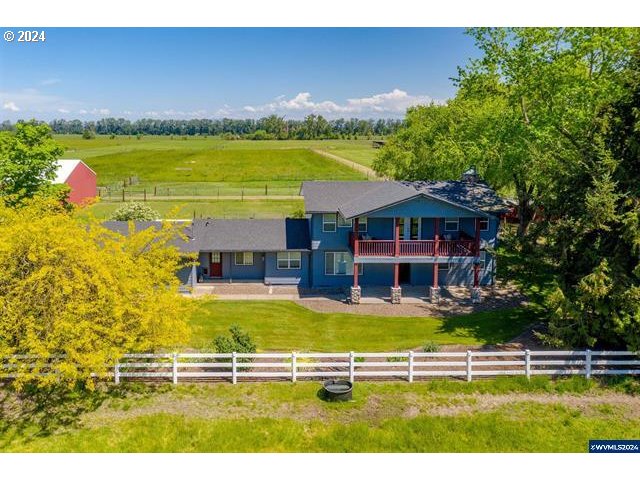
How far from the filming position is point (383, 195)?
30922 mm

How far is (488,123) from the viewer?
114 ft

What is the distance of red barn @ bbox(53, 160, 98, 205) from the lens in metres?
54.0

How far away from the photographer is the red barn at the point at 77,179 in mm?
53969

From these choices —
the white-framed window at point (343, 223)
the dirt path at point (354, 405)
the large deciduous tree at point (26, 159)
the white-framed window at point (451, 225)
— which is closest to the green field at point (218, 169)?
the large deciduous tree at point (26, 159)

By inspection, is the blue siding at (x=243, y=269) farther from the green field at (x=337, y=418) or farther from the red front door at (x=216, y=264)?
the green field at (x=337, y=418)

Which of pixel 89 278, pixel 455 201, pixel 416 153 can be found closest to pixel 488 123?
pixel 455 201

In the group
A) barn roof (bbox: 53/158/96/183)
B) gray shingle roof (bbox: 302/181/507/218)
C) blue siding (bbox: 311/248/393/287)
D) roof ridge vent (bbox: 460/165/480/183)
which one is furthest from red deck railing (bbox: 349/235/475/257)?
barn roof (bbox: 53/158/96/183)

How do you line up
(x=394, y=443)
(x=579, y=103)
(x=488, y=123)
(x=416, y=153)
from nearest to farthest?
(x=394, y=443)
(x=579, y=103)
(x=488, y=123)
(x=416, y=153)

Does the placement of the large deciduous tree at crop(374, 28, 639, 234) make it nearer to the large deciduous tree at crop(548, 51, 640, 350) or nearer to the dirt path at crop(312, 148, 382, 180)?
the large deciduous tree at crop(548, 51, 640, 350)

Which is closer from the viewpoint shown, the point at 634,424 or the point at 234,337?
the point at 634,424

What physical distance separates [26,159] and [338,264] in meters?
20.5

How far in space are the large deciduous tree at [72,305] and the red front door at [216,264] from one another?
16044 millimetres

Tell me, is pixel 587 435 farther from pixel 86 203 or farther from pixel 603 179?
pixel 86 203

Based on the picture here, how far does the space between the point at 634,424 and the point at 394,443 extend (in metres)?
7.15
